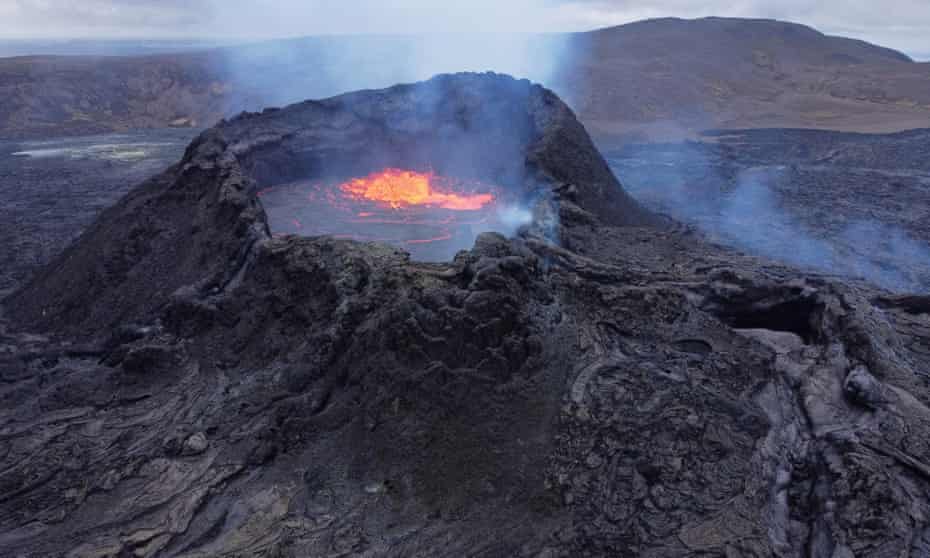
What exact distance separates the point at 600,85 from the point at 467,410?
5002 centimetres

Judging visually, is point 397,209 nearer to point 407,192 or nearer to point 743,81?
point 407,192

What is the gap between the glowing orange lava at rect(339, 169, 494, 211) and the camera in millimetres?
15164

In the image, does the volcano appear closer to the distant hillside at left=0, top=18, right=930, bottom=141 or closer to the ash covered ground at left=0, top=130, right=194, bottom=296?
the ash covered ground at left=0, top=130, right=194, bottom=296

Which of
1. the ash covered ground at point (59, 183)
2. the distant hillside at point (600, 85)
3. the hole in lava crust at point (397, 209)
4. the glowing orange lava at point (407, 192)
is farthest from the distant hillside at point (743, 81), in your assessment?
the hole in lava crust at point (397, 209)

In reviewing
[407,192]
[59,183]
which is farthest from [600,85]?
[407,192]

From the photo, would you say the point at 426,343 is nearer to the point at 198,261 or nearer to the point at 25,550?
the point at 25,550

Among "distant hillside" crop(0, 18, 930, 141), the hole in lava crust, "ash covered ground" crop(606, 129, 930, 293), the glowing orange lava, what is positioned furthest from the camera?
"distant hillside" crop(0, 18, 930, 141)

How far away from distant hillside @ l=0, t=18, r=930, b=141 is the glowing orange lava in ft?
88.7

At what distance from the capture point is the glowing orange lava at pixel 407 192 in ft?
49.8

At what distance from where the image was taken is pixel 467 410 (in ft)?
23.5

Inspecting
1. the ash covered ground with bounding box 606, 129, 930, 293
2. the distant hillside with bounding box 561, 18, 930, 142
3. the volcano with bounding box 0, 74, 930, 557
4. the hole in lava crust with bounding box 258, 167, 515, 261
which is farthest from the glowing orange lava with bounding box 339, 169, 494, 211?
the distant hillside with bounding box 561, 18, 930, 142

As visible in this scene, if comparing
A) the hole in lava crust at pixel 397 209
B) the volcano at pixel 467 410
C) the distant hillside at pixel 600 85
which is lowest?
the volcano at pixel 467 410

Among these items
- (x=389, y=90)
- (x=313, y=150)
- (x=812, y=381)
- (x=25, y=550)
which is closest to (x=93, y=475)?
(x=25, y=550)

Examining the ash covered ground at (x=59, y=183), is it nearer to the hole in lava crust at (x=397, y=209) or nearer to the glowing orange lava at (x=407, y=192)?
the hole in lava crust at (x=397, y=209)
